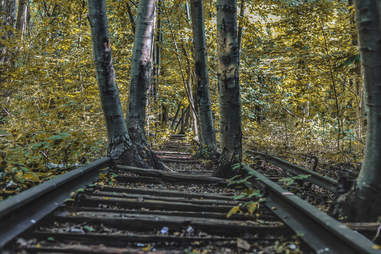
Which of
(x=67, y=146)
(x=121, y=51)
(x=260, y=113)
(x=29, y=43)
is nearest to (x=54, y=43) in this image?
(x=29, y=43)

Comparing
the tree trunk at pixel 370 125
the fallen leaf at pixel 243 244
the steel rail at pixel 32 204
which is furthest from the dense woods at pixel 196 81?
the fallen leaf at pixel 243 244

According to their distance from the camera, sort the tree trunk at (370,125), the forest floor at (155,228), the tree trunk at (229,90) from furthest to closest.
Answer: the tree trunk at (229,90)
the tree trunk at (370,125)
the forest floor at (155,228)

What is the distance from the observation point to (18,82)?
7695 mm

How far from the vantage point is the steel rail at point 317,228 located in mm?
1893

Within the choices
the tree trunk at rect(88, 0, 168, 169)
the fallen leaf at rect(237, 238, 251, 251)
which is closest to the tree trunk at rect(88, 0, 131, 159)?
the tree trunk at rect(88, 0, 168, 169)

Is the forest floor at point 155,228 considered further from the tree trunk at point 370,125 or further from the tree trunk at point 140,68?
the tree trunk at point 140,68

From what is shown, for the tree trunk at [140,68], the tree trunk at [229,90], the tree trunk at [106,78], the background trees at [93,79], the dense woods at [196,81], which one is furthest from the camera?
the background trees at [93,79]

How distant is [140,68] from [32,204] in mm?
Answer: 4082

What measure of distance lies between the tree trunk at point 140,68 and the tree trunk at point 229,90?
64.2 inches

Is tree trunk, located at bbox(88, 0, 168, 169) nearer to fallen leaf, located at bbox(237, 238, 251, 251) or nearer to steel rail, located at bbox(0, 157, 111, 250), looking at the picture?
steel rail, located at bbox(0, 157, 111, 250)

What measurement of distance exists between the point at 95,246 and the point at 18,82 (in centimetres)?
723

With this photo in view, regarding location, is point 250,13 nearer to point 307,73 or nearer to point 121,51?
point 307,73

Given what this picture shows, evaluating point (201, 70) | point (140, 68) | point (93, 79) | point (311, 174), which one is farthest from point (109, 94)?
point (93, 79)

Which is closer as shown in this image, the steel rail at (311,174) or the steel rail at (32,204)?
the steel rail at (32,204)
